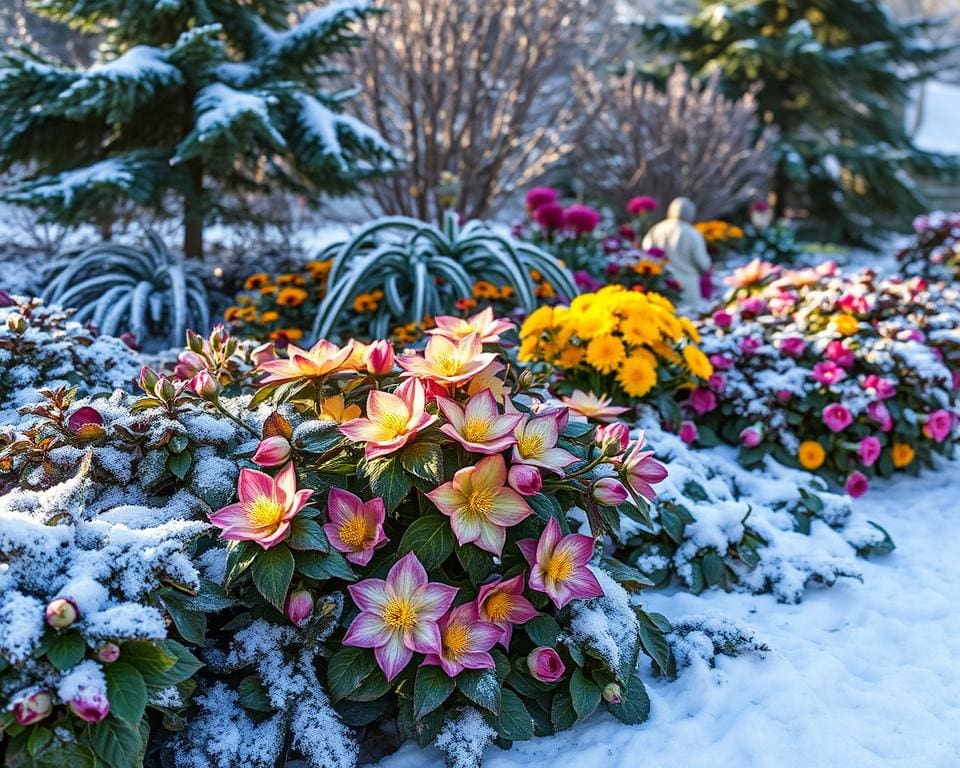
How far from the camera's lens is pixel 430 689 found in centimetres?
123

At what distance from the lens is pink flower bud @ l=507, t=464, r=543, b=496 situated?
1.28 meters

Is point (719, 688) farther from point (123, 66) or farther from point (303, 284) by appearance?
point (123, 66)

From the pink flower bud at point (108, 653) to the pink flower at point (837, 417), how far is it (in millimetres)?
2355

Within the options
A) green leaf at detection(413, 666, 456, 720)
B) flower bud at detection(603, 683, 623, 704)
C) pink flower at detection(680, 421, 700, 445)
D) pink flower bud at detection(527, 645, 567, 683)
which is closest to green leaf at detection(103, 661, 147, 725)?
green leaf at detection(413, 666, 456, 720)

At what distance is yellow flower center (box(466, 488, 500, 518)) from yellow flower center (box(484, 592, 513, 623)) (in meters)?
0.15

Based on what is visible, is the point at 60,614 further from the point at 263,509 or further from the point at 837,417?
the point at 837,417

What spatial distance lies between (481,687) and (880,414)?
6.61 feet

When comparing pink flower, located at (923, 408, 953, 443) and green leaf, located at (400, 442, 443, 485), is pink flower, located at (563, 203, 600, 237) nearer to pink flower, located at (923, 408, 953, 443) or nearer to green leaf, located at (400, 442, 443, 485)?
pink flower, located at (923, 408, 953, 443)

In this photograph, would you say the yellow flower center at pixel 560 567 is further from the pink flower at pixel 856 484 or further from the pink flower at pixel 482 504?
the pink flower at pixel 856 484

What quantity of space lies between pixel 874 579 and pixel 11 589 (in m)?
2.05

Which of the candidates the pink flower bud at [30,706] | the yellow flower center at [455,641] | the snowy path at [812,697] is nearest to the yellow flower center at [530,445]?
the yellow flower center at [455,641]

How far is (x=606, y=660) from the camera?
1348mm

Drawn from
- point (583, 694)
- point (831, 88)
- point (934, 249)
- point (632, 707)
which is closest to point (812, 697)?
point (632, 707)

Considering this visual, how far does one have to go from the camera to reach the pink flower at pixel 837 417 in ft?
8.39
